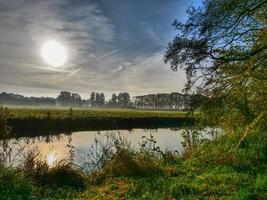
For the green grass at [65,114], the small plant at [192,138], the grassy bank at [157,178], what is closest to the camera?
the grassy bank at [157,178]

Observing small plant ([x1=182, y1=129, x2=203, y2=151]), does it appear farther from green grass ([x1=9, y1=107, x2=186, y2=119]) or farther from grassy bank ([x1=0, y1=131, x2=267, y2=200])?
green grass ([x1=9, y1=107, x2=186, y2=119])

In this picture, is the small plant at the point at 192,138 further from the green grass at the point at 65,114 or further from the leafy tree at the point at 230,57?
the green grass at the point at 65,114

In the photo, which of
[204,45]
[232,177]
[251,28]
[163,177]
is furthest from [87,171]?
[251,28]

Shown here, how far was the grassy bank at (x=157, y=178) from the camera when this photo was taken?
8602 millimetres

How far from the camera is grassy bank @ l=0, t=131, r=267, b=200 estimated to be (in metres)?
8.60

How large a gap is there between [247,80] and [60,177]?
26.7ft

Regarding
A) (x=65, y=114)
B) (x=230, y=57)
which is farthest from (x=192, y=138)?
(x=65, y=114)

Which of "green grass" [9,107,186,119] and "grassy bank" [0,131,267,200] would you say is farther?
→ "green grass" [9,107,186,119]

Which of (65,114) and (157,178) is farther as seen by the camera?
(65,114)

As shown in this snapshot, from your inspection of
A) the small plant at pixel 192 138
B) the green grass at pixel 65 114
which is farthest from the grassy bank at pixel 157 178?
the green grass at pixel 65 114

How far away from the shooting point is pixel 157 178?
10047mm

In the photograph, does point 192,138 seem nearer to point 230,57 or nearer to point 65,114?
point 230,57

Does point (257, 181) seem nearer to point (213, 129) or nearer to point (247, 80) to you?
point (247, 80)

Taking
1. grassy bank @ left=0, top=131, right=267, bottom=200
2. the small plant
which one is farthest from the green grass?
grassy bank @ left=0, top=131, right=267, bottom=200
